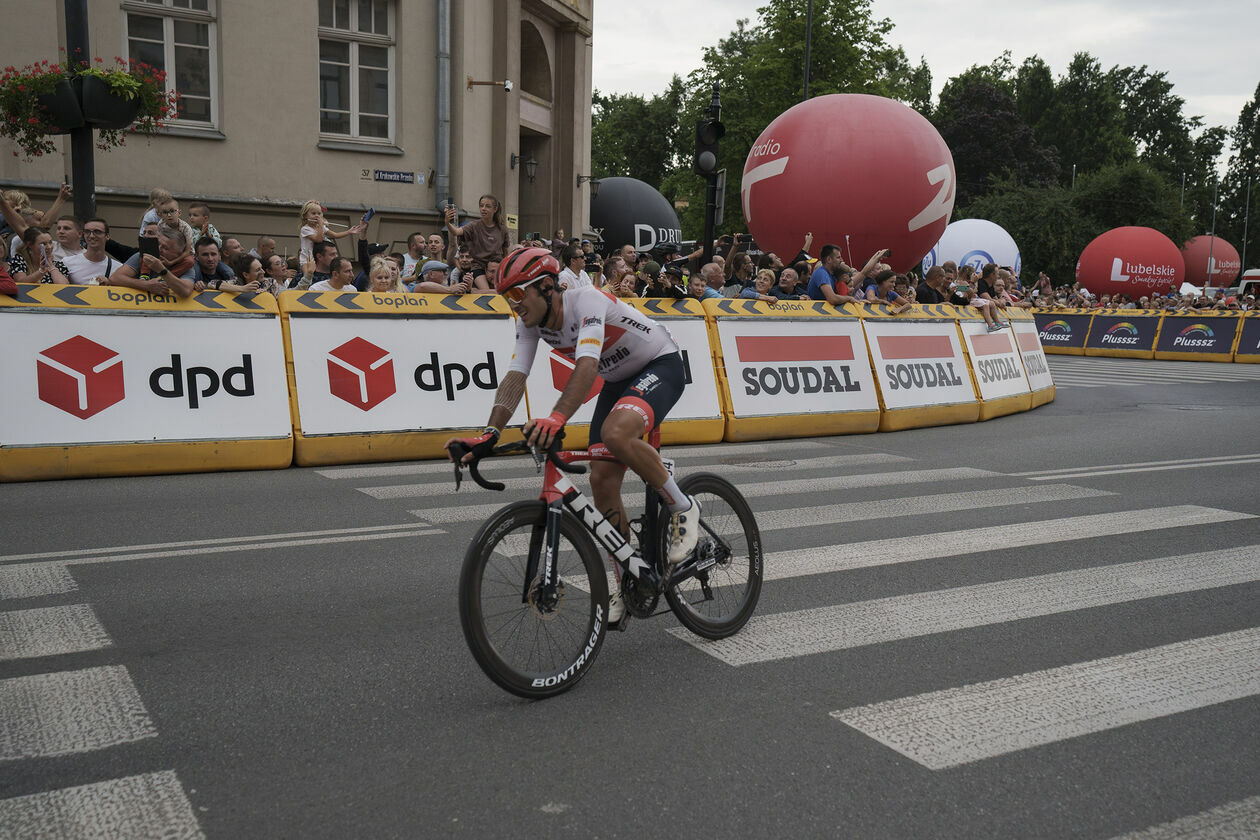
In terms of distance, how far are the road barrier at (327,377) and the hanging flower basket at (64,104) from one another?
2455 mm

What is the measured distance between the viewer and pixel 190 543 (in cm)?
675

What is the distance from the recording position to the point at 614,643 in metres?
5.14

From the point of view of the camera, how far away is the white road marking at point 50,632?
4766 mm

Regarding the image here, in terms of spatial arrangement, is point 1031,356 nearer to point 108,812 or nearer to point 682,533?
point 682,533

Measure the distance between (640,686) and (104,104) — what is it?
911cm

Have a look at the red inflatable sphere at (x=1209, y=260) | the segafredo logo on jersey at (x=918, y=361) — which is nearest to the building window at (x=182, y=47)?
the segafredo logo on jersey at (x=918, y=361)

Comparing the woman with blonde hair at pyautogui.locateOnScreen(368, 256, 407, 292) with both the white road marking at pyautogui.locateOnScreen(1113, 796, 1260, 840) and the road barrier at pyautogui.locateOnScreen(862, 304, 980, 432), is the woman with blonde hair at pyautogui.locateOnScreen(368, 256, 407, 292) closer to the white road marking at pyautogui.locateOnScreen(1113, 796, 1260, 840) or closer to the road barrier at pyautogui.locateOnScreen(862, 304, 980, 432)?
the road barrier at pyautogui.locateOnScreen(862, 304, 980, 432)

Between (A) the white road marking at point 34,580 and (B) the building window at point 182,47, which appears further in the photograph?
(B) the building window at point 182,47

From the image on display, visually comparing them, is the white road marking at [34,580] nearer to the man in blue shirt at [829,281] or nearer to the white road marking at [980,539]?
the white road marking at [980,539]

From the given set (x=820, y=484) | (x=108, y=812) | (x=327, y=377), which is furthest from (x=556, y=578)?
(x=327, y=377)

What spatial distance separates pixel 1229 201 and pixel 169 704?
114 metres

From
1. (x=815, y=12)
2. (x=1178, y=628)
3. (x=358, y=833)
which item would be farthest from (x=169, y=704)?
(x=815, y=12)

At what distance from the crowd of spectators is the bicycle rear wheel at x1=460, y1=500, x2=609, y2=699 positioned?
6572 millimetres

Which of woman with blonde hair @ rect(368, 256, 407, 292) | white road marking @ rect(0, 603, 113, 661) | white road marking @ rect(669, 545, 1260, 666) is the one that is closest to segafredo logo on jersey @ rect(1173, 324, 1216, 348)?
woman with blonde hair @ rect(368, 256, 407, 292)
